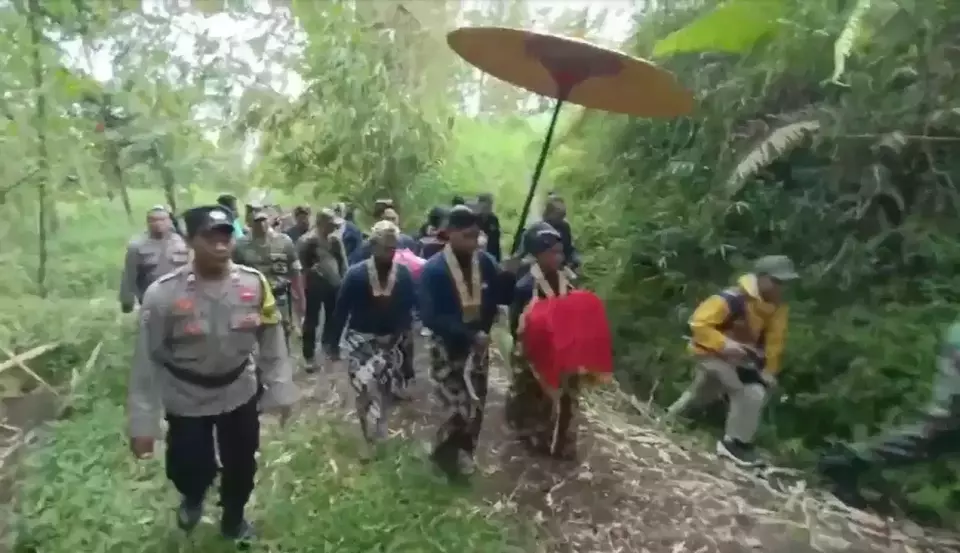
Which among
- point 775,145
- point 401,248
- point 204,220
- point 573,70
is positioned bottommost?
point 401,248

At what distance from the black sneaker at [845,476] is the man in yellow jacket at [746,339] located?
0.29 metres

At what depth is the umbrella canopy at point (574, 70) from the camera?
259cm

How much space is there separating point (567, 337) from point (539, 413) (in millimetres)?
487

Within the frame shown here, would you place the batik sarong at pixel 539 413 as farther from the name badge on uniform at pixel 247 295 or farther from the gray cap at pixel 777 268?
the name badge on uniform at pixel 247 295

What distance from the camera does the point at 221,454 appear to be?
230 centimetres

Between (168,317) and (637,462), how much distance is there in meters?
1.93

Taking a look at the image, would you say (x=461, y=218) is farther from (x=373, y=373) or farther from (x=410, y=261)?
(x=410, y=261)

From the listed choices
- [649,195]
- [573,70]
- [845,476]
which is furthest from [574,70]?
[649,195]

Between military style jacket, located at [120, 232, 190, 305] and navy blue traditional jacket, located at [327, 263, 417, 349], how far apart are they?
121 cm

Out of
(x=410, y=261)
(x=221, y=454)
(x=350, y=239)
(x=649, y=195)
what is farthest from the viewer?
(x=649, y=195)

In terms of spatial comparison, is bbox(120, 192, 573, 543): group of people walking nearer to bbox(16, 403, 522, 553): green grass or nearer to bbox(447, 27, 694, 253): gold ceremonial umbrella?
bbox(16, 403, 522, 553): green grass

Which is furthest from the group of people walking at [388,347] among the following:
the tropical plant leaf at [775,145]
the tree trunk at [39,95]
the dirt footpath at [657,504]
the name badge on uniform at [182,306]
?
the tropical plant leaf at [775,145]

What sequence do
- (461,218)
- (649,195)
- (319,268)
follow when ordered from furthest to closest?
(649,195), (319,268), (461,218)

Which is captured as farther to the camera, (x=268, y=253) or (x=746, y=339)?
(x=268, y=253)
